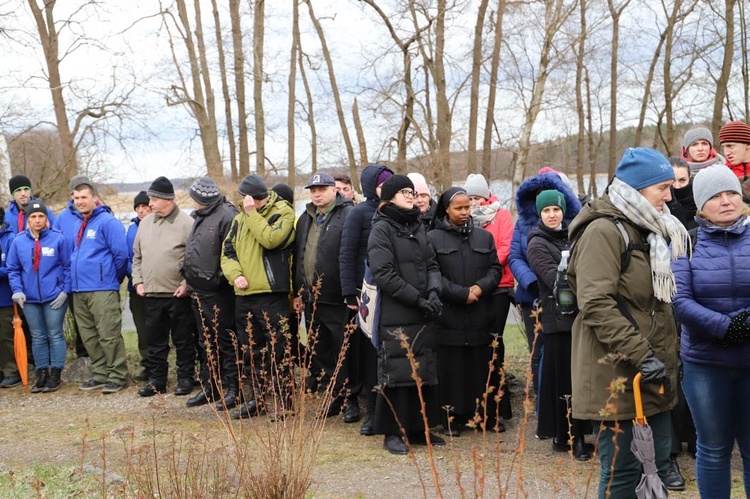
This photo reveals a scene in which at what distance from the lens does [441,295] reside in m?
6.43

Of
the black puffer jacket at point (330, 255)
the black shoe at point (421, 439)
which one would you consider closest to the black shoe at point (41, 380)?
the black puffer jacket at point (330, 255)

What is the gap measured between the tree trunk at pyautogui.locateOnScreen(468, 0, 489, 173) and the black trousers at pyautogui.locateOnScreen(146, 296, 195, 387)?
1187 centimetres

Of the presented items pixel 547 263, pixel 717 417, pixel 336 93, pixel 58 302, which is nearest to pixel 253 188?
pixel 547 263

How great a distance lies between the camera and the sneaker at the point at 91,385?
883cm

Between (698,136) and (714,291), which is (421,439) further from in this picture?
(698,136)

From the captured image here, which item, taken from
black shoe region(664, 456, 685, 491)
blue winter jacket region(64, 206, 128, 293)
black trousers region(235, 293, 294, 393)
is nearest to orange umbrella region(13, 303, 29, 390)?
blue winter jacket region(64, 206, 128, 293)

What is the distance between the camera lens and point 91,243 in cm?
872

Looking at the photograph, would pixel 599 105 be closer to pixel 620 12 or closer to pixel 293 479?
pixel 620 12

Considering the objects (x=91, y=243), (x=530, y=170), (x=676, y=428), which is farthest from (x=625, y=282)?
(x=530, y=170)

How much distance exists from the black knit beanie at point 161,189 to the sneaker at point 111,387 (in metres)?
2.24

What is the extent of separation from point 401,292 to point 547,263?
117 centimetres

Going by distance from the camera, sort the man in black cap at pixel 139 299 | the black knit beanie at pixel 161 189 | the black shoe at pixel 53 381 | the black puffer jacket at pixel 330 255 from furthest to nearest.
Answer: the man in black cap at pixel 139 299 < the black shoe at pixel 53 381 < the black knit beanie at pixel 161 189 < the black puffer jacket at pixel 330 255

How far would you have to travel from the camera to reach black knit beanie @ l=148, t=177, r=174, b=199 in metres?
8.20

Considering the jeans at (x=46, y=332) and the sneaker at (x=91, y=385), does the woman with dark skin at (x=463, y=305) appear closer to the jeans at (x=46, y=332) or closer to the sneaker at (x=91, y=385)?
the sneaker at (x=91, y=385)
